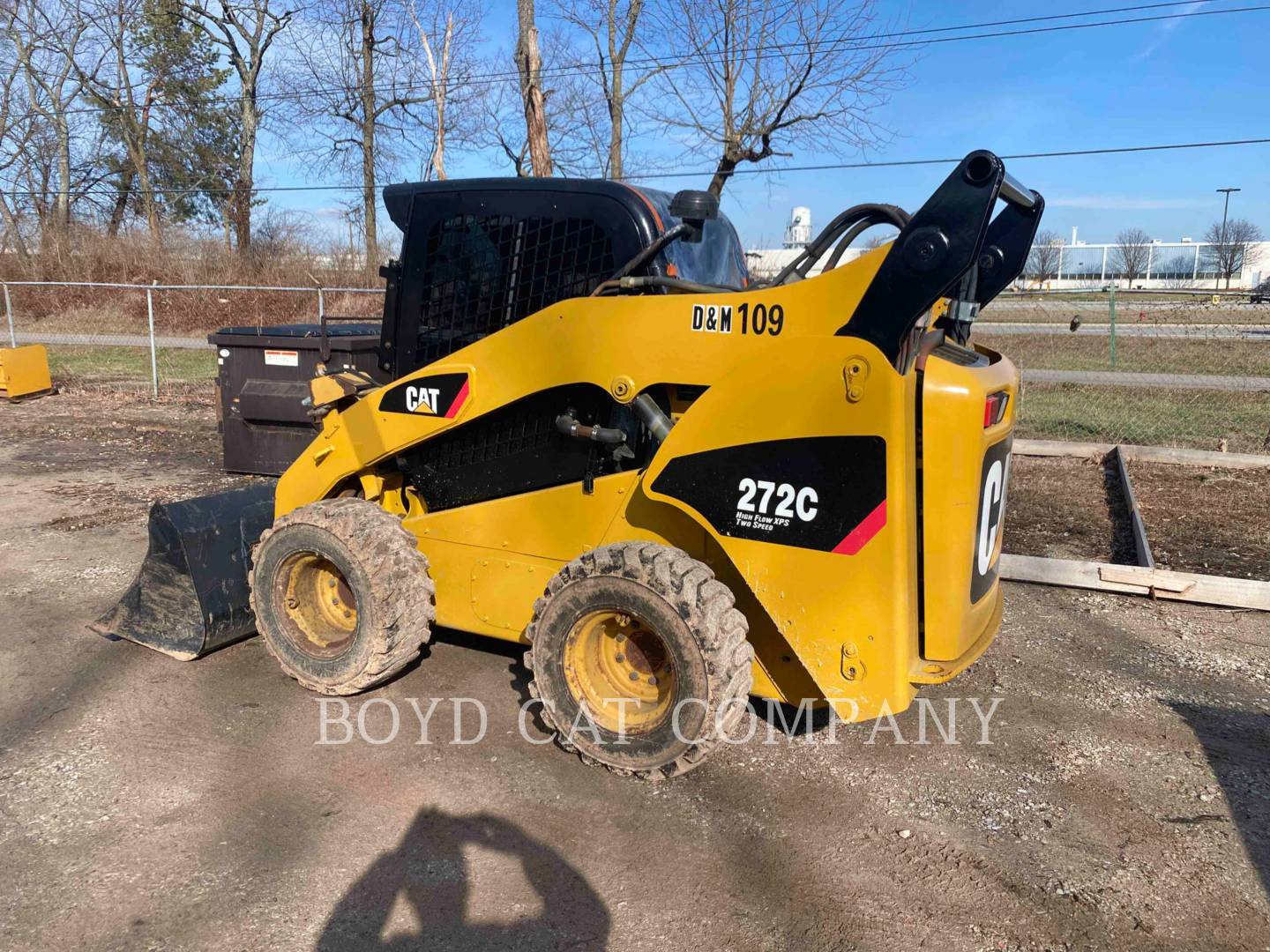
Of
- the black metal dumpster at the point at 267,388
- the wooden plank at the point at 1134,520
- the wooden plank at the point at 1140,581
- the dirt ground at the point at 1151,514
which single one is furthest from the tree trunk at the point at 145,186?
the wooden plank at the point at 1140,581

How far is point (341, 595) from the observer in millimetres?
4309

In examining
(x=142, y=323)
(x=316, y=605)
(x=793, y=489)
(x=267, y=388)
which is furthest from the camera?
(x=142, y=323)

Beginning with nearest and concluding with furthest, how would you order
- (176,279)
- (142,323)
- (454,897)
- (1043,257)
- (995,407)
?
(454,897) < (995,407) < (142,323) < (176,279) < (1043,257)

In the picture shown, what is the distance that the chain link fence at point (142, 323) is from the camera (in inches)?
624

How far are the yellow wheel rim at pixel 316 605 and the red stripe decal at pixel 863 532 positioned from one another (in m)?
2.26

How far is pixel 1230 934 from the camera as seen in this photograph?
8.86ft

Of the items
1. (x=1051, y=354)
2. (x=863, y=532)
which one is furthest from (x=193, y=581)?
(x=1051, y=354)

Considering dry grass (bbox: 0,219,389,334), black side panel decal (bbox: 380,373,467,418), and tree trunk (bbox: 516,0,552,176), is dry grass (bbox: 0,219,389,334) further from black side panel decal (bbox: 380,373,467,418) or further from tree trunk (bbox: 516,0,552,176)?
black side panel decal (bbox: 380,373,467,418)

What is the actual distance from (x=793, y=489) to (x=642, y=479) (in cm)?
62

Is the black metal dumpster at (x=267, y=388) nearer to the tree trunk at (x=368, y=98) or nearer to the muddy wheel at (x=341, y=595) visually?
the muddy wheel at (x=341, y=595)

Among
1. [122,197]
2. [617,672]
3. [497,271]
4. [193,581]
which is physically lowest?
[617,672]

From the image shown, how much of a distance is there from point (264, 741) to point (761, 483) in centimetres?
233

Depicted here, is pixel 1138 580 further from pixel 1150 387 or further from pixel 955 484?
pixel 1150 387

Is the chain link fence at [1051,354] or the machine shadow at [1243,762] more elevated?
the chain link fence at [1051,354]
